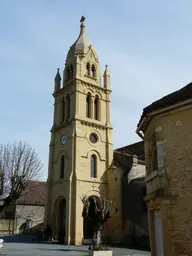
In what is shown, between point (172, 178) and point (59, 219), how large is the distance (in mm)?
24176

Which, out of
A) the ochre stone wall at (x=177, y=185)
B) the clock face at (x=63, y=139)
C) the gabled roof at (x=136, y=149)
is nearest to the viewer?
the ochre stone wall at (x=177, y=185)

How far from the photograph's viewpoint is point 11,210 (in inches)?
1713

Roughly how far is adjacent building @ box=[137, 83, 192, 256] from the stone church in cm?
1828

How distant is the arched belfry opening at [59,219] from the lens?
3138 cm

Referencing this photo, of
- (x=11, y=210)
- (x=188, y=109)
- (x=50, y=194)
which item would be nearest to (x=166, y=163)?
(x=188, y=109)

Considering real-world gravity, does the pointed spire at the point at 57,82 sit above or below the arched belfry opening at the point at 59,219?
above

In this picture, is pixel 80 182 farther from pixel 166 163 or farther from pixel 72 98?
pixel 166 163

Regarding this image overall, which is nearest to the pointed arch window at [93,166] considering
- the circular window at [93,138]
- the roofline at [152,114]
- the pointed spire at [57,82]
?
the circular window at [93,138]

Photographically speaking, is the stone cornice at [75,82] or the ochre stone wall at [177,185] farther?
the stone cornice at [75,82]

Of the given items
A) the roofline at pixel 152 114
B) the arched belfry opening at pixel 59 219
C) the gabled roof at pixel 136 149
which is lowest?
the arched belfry opening at pixel 59 219

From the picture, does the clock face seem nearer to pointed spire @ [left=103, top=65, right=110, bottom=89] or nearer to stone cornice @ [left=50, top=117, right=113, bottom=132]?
stone cornice @ [left=50, top=117, right=113, bottom=132]

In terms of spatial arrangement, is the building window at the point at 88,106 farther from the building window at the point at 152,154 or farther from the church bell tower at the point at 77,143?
the building window at the point at 152,154

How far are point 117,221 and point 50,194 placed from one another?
851 centimetres

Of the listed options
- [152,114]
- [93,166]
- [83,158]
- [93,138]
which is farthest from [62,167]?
[152,114]
